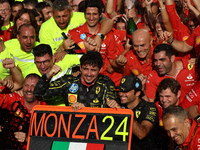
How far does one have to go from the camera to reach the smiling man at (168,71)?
5422 millimetres

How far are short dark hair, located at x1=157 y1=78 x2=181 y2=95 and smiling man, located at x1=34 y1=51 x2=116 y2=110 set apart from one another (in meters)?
0.84

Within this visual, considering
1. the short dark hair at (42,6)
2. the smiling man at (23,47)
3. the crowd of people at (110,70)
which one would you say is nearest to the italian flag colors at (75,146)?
the crowd of people at (110,70)

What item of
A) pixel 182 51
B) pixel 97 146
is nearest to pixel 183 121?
pixel 97 146

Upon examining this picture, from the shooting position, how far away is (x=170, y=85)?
5.00 metres

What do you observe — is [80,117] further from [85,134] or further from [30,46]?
[30,46]

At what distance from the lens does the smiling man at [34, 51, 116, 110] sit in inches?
192

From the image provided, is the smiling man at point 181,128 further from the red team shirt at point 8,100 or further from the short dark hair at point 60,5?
the short dark hair at point 60,5

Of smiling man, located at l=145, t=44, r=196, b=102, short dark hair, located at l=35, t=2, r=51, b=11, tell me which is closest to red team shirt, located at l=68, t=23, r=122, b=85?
smiling man, located at l=145, t=44, r=196, b=102

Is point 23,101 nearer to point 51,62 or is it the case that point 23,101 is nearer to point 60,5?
point 51,62

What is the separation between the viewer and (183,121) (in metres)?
4.09

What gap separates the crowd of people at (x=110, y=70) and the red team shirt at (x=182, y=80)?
18 mm

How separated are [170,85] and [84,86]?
146cm

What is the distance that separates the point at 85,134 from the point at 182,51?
312cm

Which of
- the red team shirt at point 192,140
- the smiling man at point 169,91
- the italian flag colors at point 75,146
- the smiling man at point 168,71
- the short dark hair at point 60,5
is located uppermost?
A: the short dark hair at point 60,5
